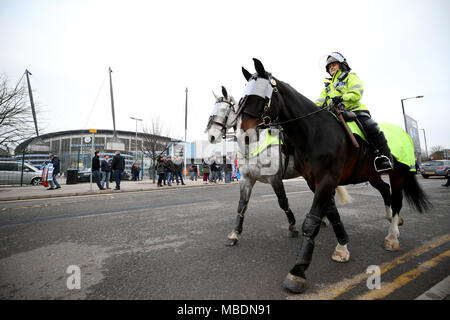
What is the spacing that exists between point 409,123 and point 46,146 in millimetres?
44343

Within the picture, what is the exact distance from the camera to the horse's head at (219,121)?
4660 millimetres

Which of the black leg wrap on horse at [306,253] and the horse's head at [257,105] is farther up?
the horse's head at [257,105]

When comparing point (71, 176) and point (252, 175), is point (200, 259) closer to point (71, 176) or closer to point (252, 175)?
point (252, 175)

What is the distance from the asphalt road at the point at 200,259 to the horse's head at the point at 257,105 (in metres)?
1.67

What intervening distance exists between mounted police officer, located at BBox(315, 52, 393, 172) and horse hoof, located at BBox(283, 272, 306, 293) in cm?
205

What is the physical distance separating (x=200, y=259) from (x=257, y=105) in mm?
2038

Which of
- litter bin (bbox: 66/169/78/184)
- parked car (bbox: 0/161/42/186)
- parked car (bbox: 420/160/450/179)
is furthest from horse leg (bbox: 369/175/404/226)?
parked car (bbox: 0/161/42/186)

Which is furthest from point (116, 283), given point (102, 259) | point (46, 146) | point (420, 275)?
point (46, 146)

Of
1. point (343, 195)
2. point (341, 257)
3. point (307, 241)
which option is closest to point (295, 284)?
point (307, 241)

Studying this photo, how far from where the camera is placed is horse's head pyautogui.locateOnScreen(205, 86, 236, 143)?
4.66 metres

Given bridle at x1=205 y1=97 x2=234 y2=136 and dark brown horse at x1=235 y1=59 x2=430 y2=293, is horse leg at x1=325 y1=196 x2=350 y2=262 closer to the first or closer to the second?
dark brown horse at x1=235 y1=59 x2=430 y2=293

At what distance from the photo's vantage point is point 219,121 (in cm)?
473

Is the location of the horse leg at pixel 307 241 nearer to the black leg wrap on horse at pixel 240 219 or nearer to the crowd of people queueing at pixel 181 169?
the black leg wrap on horse at pixel 240 219

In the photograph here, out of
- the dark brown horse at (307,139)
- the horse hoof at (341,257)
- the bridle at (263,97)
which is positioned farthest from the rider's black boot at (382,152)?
the bridle at (263,97)
